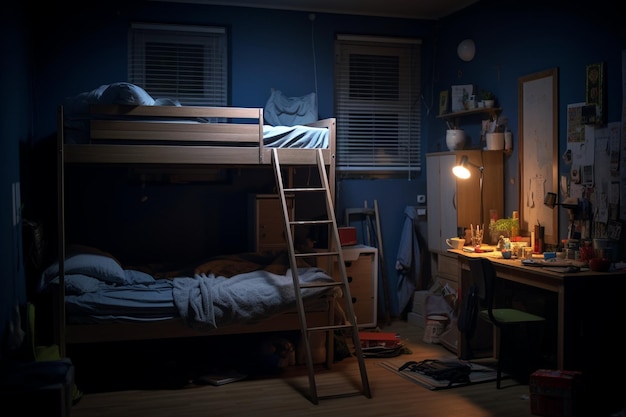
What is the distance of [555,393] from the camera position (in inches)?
150

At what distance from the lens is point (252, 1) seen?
5938 millimetres

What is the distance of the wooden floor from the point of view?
3.98 meters

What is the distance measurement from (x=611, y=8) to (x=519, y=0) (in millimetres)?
1049

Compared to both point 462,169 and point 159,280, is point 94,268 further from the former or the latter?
point 462,169

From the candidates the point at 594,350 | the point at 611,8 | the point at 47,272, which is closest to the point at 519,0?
the point at 611,8

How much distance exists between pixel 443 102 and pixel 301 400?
10.8 feet

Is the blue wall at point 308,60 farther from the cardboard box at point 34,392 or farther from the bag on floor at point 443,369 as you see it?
the bag on floor at point 443,369

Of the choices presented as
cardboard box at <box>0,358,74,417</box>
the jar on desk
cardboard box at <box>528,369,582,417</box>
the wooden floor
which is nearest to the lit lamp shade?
the jar on desk

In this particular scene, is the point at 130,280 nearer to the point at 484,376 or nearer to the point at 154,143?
the point at 154,143

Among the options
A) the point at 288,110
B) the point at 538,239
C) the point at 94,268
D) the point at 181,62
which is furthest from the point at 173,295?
the point at 538,239

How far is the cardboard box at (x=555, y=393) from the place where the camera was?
12.5 feet

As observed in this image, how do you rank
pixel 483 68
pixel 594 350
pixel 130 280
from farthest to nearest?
pixel 483 68 → pixel 130 280 → pixel 594 350

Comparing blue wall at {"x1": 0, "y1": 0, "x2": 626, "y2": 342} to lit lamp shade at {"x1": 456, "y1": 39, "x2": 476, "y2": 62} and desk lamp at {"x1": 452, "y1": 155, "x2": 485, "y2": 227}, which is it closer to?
lit lamp shade at {"x1": 456, "y1": 39, "x2": 476, "y2": 62}

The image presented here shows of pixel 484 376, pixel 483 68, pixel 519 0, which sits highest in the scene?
pixel 519 0
